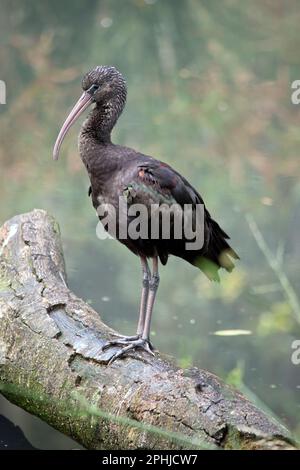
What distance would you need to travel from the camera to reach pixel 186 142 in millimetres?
7945

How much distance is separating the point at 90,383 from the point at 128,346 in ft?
0.78

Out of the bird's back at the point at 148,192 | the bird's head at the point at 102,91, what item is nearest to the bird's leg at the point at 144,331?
the bird's back at the point at 148,192

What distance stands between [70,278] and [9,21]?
5588mm

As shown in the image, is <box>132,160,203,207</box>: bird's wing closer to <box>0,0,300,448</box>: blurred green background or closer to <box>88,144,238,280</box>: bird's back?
<box>88,144,238,280</box>: bird's back

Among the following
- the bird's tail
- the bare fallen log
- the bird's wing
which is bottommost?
the bare fallen log

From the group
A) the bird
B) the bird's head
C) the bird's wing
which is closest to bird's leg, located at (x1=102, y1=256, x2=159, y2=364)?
the bird

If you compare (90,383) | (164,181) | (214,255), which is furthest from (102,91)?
(90,383)

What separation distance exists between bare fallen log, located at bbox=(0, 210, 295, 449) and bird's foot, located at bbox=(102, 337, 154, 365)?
Answer: 2cm

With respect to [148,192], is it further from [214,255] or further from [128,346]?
[128,346]

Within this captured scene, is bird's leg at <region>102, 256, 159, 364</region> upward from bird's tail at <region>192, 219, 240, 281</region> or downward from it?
downward

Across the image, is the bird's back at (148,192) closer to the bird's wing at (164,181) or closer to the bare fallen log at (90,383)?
the bird's wing at (164,181)

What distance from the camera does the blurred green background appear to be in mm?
4781
